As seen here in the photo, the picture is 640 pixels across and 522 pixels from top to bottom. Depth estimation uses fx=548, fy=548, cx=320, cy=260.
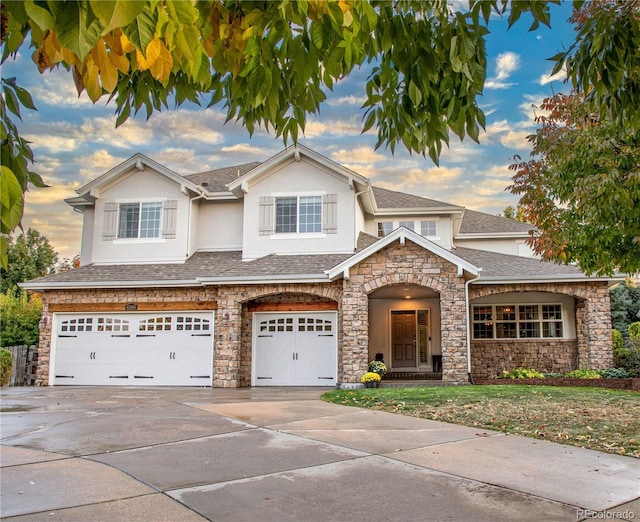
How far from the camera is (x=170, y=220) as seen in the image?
62.4 ft

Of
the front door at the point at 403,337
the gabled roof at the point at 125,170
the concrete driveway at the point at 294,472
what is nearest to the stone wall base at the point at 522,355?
the front door at the point at 403,337

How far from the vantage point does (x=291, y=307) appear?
1755 centimetres

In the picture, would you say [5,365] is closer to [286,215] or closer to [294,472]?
[286,215]

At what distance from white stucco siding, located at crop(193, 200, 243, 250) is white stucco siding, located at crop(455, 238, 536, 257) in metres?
9.65

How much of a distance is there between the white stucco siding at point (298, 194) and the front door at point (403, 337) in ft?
13.7

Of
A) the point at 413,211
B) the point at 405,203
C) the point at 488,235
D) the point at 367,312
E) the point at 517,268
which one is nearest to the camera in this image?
the point at 367,312

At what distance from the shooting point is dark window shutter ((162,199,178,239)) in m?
19.0

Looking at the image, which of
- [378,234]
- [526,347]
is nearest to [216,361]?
[378,234]

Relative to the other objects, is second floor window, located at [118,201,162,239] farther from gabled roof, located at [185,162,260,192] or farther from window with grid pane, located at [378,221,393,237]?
window with grid pane, located at [378,221,393,237]

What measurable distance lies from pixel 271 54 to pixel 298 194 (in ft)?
50.4

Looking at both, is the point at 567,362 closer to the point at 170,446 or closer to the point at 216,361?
the point at 216,361

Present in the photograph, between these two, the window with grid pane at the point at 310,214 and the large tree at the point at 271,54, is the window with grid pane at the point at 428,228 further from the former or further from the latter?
the large tree at the point at 271,54

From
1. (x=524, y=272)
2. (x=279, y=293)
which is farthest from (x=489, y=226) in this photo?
(x=279, y=293)

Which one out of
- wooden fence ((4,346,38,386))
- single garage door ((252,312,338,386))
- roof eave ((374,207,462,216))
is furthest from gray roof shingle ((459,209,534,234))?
wooden fence ((4,346,38,386))
